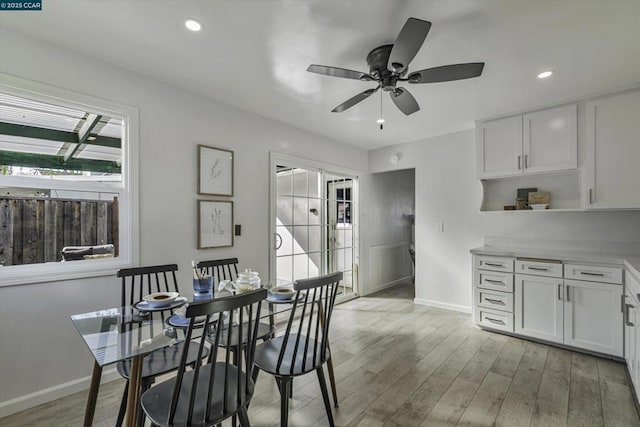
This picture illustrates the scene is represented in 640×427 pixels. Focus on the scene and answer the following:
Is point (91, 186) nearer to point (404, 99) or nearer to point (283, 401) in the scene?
point (283, 401)

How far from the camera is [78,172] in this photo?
224 cm

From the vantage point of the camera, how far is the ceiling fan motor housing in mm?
1994

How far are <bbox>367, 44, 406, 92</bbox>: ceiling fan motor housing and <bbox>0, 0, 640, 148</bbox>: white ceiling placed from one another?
63mm

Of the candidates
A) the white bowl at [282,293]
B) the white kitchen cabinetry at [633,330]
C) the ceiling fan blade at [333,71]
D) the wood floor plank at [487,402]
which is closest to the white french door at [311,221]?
the white bowl at [282,293]

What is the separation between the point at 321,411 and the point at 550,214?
129 inches

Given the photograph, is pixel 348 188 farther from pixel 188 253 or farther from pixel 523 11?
pixel 523 11

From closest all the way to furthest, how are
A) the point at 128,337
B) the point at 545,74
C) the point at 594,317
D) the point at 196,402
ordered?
the point at 196,402 → the point at 128,337 → the point at 545,74 → the point at 594,317

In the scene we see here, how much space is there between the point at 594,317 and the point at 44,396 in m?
4.52

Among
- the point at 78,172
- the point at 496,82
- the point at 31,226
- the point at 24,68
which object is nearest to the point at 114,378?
the point at 31,226

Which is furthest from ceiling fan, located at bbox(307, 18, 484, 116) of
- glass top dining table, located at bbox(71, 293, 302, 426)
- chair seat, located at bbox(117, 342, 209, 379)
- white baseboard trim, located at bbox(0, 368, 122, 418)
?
white baseboard trim, located at bbox(0, 368, 122, 418)

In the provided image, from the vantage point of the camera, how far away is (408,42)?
5.20ft

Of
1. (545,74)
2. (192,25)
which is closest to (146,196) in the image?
(192,25)

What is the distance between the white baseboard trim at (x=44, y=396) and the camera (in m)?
1.91

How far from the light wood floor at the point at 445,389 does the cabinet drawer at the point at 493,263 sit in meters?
0.75
